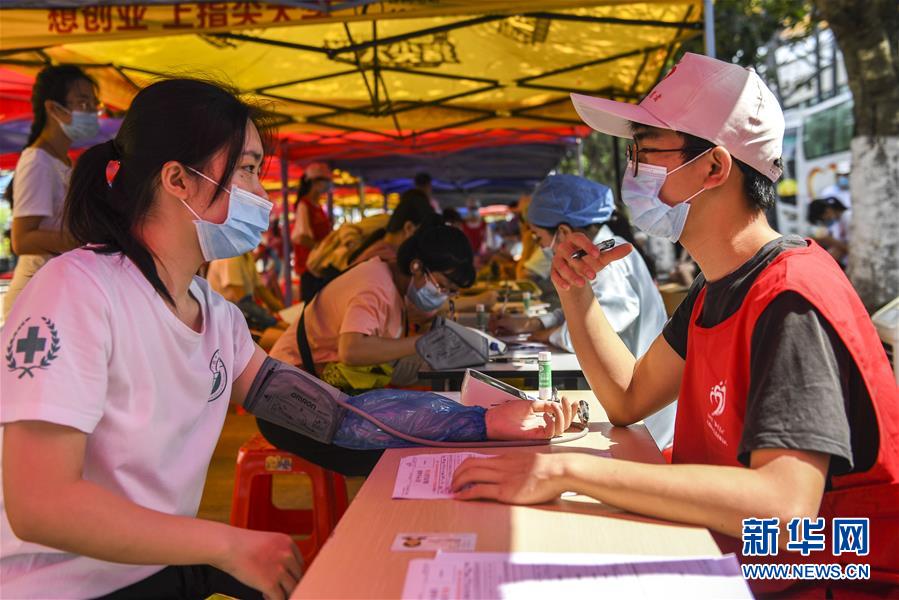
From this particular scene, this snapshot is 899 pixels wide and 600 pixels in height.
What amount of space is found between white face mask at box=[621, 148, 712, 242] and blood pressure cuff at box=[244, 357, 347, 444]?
2.84 ft

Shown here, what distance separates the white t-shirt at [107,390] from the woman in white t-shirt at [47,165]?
8.09 feet

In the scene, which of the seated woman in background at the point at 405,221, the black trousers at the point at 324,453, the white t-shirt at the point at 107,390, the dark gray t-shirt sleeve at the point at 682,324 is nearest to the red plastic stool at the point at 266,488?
the black trousers at the point at 324,453

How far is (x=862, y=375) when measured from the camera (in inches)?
57.8

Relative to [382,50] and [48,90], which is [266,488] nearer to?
[48,90]

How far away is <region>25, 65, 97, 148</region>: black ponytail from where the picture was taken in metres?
4.13

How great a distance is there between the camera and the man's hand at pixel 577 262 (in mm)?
2229

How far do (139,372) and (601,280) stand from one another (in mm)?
2296

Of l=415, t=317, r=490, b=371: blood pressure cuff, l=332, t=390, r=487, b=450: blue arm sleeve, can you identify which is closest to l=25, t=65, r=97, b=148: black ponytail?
l=415, t=317, r=490, b=371: blood pressure cuff

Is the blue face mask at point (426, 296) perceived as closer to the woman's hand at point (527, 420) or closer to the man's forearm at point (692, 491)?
the woman's hand at point (527, 420)

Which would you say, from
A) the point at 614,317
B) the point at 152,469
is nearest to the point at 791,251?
the point at 152,469

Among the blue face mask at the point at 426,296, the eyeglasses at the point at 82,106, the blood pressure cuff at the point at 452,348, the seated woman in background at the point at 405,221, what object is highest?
the eyeglasses at the point at 82,106

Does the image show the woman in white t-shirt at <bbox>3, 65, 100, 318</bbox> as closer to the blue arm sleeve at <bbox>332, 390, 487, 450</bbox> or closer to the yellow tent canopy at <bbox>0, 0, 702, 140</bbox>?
the yellow tent canopy at <bbox>0, 0, 702, 140</bbox>

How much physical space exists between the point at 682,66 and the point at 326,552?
128cm

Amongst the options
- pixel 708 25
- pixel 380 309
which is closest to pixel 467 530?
pixel 380 309
